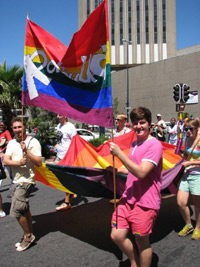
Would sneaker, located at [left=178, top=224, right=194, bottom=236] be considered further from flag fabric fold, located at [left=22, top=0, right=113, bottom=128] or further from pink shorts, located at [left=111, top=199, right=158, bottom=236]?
flag fabric fold, located at [left=22, top=0, right=113, bottom=128]

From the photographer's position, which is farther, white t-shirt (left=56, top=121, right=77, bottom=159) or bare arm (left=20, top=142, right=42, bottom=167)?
white t-shirt (left=56, top=121, right=77, bottom=159)

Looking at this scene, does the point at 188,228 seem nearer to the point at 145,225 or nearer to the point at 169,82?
the point at 145,225

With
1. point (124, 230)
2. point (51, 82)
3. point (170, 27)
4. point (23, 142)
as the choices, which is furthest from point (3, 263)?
point (170, 27)

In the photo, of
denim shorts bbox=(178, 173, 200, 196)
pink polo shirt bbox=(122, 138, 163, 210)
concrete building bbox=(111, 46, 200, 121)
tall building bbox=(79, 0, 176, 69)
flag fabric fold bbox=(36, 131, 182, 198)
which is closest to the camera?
pink polo shirt bbox=(122, 138, 163, 210)

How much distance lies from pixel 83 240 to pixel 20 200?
1161 millimetres

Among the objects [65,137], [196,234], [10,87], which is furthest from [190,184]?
[10,87]

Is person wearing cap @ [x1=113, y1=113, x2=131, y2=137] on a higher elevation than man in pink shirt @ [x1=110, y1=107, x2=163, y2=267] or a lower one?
higher

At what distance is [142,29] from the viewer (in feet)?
215

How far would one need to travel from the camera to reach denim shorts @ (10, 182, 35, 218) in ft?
11.3

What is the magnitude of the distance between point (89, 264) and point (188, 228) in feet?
5.40

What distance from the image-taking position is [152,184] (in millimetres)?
2641

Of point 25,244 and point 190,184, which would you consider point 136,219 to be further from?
point 25,244

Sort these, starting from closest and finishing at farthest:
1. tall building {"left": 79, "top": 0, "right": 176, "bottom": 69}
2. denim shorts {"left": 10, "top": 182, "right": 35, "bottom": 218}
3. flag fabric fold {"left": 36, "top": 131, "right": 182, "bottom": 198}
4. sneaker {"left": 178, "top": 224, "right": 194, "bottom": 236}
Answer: denim shorts {"left": 10, "top": 182, "right": 35, "bottom": 218}
flag fabric fold {"left": 36, "top": 131, "right": 182, "bottom": 198}
sneaker {"left": 178, "top": 224, "right": 194, "bottom": 236}
tall building {"left": 79, "top": 0, "right": 176, "bottom": 69}

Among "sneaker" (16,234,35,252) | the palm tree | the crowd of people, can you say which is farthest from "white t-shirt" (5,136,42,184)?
the palm tree
